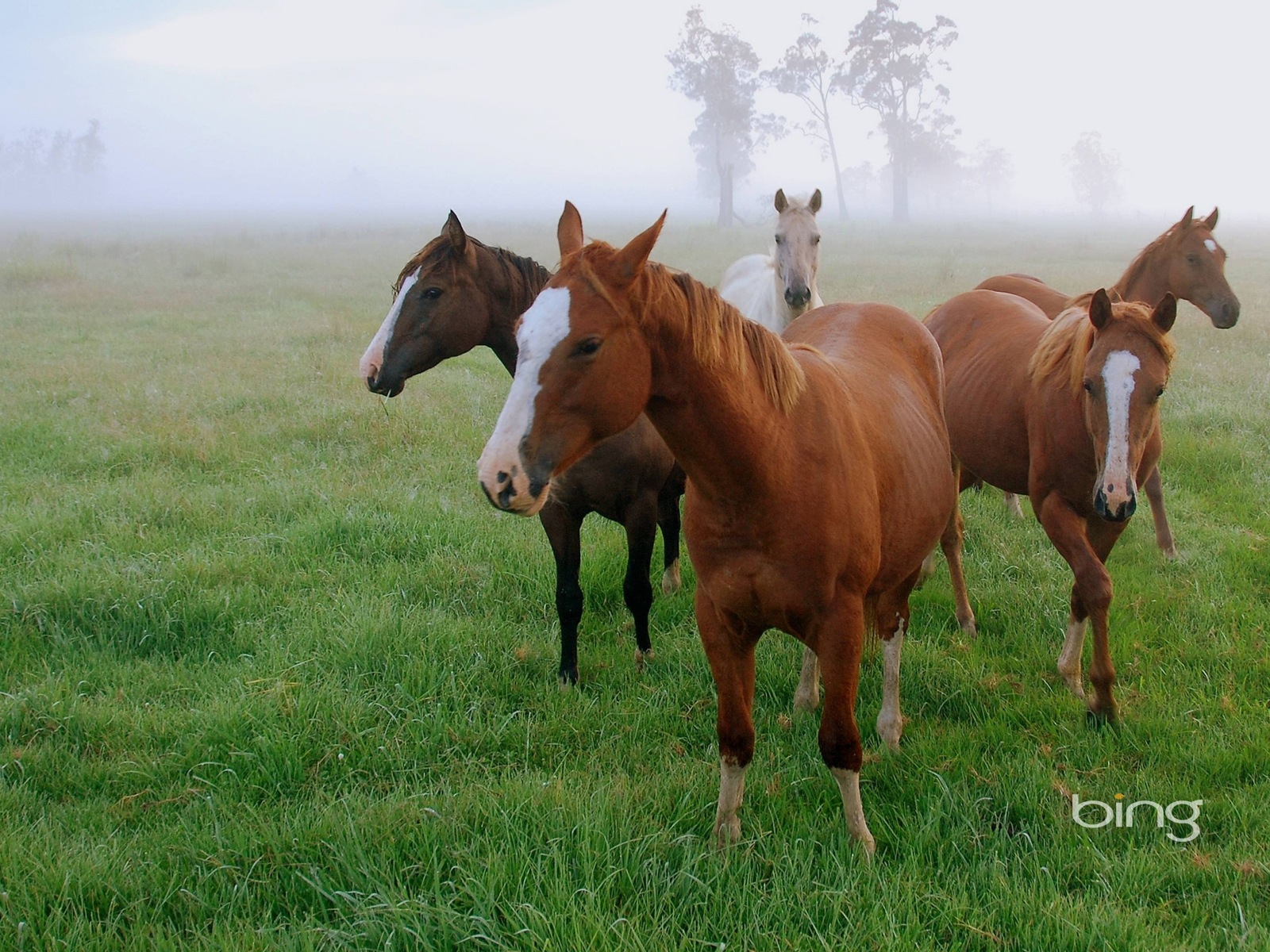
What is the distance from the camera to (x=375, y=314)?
14.8m

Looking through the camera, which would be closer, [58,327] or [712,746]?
[712,746]

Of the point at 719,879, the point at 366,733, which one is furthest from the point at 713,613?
the point at 366,733

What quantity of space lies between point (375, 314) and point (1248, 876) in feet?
47.5

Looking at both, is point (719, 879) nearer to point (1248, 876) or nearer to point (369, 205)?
point (1248, 876)

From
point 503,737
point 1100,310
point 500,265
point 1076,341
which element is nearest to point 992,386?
point 1076,341

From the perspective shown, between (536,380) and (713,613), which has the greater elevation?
(536,380)

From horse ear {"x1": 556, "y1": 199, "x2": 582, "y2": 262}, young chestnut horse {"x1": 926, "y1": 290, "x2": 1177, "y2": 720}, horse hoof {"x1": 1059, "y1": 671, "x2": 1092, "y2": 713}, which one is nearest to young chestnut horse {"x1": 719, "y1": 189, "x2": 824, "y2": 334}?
young chestnut horse {"x1": 926, "y1": 290, "x2": 1177, "y2": 720}

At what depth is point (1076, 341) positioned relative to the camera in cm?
370

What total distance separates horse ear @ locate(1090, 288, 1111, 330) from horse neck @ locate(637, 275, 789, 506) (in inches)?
69.0

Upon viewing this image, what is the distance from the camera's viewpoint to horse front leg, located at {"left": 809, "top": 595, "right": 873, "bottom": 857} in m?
2.49

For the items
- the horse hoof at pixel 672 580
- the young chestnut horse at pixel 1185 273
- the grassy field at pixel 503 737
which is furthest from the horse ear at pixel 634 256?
the young chestnut horse at pixel 1185 273

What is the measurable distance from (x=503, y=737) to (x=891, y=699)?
1.60 meters

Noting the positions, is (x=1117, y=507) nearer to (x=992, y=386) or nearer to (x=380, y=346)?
(x=992, y=386)

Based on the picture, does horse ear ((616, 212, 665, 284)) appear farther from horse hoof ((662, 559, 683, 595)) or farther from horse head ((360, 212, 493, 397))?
horse hoof ((662, 559, 683, 595))
